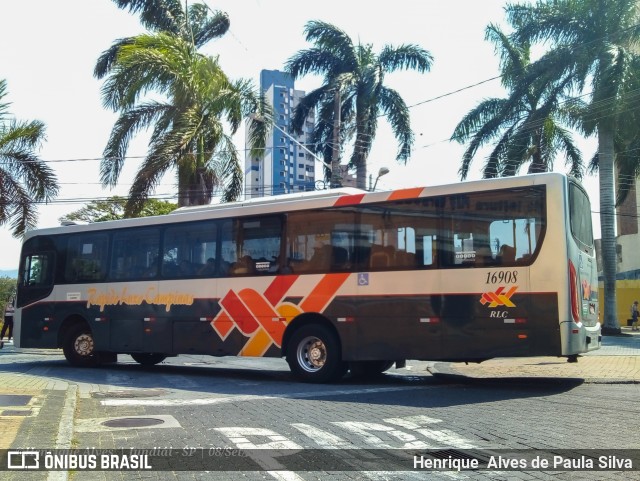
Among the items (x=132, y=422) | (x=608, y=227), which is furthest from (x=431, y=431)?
(x=608, y=227)

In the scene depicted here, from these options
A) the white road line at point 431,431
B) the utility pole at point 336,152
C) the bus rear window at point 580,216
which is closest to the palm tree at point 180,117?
the utility pole at point 336,152

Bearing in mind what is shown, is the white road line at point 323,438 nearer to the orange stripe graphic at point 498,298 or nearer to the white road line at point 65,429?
the white road line at point 65,429

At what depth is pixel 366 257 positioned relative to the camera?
12.7m

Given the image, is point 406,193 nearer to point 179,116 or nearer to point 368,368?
point 368,368

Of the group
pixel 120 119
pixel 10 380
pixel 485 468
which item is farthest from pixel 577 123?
pixel 485 468

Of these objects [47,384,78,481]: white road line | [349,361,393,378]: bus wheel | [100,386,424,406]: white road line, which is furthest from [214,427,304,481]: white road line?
[349,361,393,378]: bus wheel

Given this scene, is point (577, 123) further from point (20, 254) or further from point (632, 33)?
point (20, 254)

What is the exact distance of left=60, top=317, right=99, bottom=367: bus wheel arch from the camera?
16.6 metres

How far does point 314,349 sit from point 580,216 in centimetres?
509

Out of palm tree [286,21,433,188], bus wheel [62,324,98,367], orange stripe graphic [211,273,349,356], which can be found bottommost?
bus wheel [62,324,98,367]

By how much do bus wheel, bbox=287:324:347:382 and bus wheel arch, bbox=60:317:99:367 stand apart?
5543 millimetres

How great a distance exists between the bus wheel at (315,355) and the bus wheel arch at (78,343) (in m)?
5.54

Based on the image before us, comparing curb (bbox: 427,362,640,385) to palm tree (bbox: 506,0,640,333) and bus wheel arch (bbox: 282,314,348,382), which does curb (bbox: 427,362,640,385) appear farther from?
palm tree (bbox: 506,0,640,333)

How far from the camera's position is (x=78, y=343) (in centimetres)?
1681
